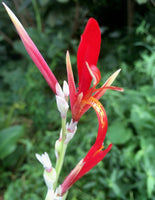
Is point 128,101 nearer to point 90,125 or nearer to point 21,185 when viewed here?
point 90,125

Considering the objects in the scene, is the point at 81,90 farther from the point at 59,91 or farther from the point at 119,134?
the point at 119,134

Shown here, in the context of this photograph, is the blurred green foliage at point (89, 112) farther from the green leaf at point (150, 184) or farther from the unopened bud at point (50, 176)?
the unopened bud at point (50, 176)

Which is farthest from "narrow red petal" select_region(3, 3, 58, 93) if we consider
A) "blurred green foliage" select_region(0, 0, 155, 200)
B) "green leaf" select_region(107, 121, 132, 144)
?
"green leaf" select_region(107, 121, 132, 144)

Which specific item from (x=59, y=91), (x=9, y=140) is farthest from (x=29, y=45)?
(x=9, y=140)

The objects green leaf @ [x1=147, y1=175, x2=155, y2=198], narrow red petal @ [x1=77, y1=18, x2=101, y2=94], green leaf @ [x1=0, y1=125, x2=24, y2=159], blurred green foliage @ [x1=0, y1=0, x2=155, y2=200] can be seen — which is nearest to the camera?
narrow red petal @ [x1=77, y1=18, x2=101, y2=94]

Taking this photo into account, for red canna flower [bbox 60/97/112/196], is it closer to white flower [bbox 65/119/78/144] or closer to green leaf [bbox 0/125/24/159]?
white flower [bbox 65/119/78/144]

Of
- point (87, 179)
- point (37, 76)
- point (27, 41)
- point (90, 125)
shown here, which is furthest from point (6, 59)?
point (27, 41)
